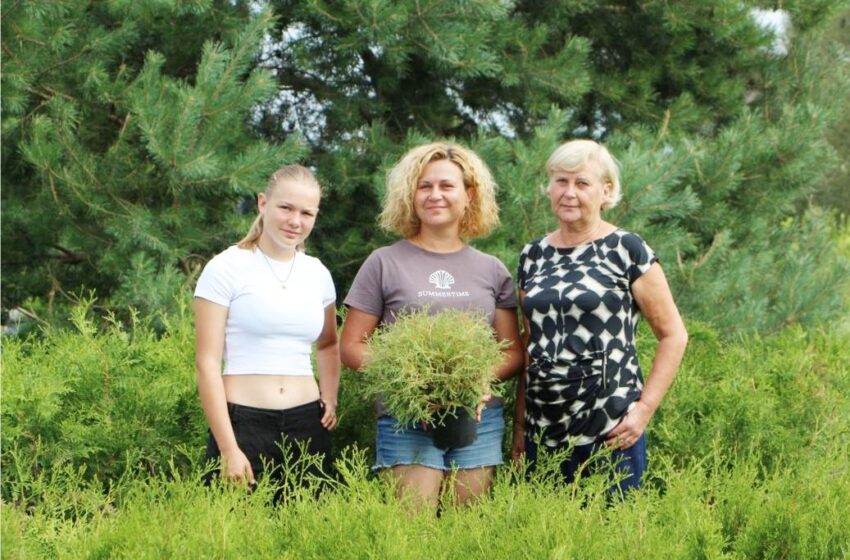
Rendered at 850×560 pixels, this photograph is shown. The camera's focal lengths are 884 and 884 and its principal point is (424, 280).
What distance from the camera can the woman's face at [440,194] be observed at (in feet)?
10.8

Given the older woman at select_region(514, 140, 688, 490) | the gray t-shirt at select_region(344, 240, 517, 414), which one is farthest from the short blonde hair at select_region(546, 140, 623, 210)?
the gray t-shirt at select_region(344, 240, 517, 414)

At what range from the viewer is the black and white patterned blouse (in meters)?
3.14

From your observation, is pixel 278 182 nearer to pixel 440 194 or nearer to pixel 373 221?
pixel 440 194

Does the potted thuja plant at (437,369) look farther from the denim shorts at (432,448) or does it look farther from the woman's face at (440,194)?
the woman's face at (440,194)

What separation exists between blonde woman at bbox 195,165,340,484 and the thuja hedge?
0.20 meters

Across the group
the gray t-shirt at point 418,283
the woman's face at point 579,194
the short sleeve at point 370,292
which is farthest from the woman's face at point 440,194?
the woman's face at point 579,194

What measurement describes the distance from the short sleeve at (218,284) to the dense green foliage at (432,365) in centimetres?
53

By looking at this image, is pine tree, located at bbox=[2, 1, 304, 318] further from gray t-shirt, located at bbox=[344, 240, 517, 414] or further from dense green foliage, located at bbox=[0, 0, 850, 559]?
gray t-shirt, located at bbox=[344, 240, 517, 414]

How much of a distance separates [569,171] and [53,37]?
348 centimetres

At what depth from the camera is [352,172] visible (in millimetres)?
5945

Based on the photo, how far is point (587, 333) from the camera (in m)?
3.16

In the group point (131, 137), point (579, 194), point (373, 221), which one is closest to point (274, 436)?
point (579, 194)

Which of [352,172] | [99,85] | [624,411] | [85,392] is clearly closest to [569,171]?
[624,411]

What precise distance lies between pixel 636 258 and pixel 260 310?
1333 millimetres
